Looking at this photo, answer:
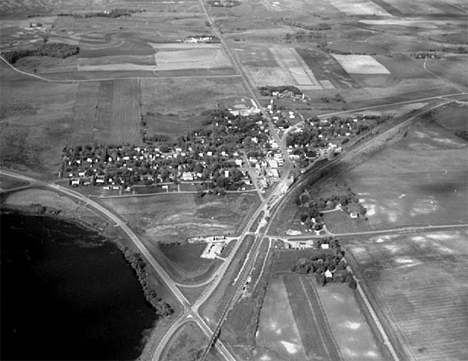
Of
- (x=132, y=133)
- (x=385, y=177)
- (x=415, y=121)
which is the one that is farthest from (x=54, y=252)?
(x=415, y=121)

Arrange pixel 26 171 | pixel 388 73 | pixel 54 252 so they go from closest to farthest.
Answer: pixel 54 252 < pixel 26 171 < pixel 388 73

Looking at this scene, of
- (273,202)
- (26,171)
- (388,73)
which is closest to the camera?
(273,202)

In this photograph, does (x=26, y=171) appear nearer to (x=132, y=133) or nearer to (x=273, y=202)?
(x=132, y=133)

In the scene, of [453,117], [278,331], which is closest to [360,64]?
[453,117]

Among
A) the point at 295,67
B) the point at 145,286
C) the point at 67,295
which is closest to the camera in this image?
the point at 67,295

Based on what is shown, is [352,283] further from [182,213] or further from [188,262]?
[182,213]

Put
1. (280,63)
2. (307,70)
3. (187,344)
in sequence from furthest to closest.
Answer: (280,63) → (307,70) → (187,344)
